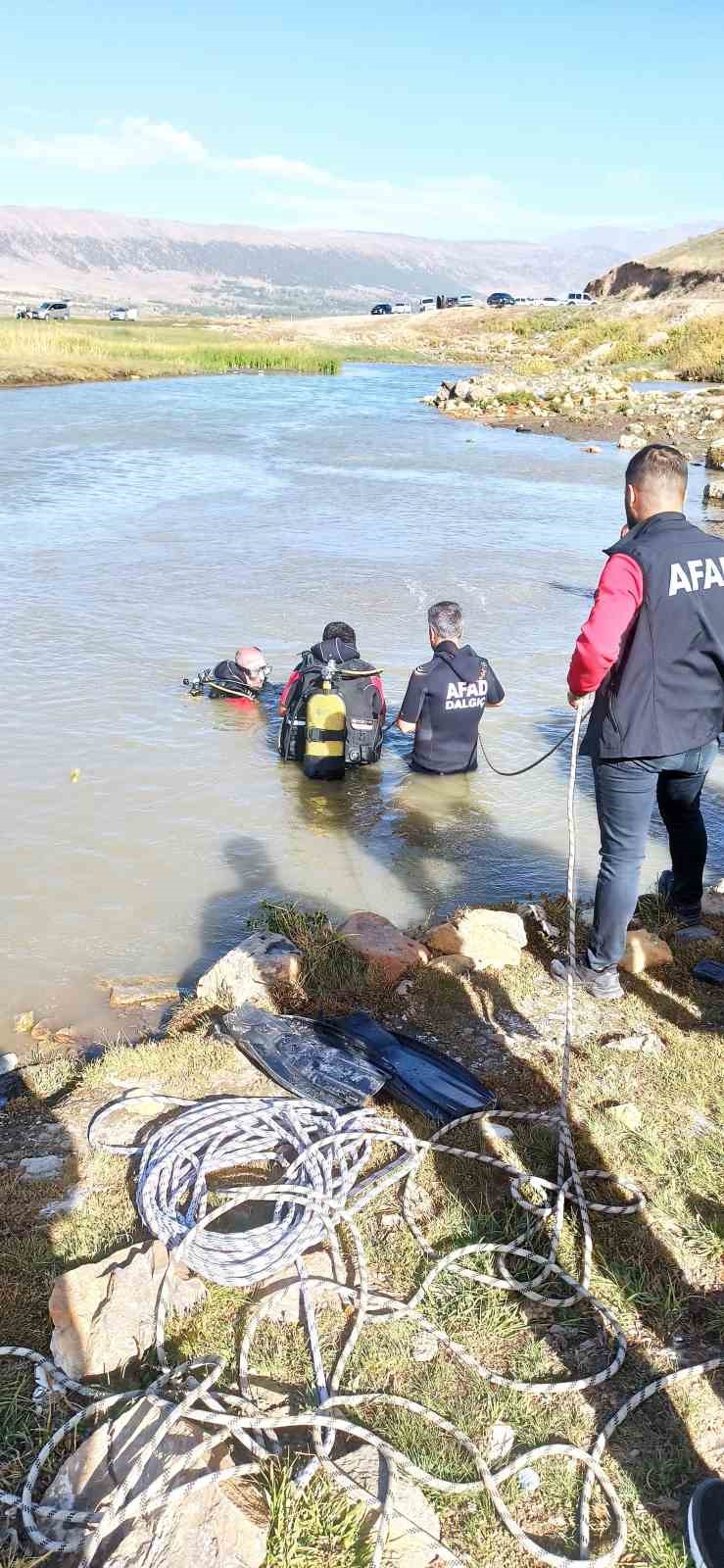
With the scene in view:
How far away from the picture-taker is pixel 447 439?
30.2m

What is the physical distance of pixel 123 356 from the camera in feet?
152

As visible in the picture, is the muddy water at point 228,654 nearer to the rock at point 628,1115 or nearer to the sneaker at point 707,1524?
the rock at point 628,1115

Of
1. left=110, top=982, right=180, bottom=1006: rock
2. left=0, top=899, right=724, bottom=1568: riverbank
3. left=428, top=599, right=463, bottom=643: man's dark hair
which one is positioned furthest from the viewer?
left=428, top=599, right=463, bottom=643: man's dark hair

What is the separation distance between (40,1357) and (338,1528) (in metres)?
0.95

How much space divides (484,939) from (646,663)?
5.68 ft

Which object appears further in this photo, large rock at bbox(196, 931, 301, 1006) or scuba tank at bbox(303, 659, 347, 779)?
scuba tank at bbox(303, 659, 347, 779)

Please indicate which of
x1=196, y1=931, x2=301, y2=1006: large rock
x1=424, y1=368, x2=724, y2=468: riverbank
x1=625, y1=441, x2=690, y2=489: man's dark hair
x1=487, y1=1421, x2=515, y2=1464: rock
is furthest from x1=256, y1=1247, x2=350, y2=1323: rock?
x1=424, y1=368, x2=724, y2=468: riverbank

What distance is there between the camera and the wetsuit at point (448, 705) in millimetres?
7559

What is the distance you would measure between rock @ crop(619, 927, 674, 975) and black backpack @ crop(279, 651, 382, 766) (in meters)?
3.59

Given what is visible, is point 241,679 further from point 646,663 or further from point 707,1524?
point 707,1524

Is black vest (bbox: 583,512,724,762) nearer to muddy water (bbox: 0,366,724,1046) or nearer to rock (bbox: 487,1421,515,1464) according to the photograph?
rock (bbox: 487,1421,515,1464)

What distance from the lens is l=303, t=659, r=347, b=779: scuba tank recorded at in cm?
833

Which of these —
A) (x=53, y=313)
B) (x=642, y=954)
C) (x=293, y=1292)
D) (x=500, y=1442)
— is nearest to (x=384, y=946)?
(x=642, y=954)

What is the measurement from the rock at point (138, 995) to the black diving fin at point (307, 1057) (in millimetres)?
1055
